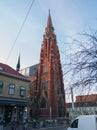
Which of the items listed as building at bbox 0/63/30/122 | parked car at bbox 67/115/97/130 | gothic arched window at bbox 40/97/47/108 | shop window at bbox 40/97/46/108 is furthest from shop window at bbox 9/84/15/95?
shop window at bbox 40/97/46/108

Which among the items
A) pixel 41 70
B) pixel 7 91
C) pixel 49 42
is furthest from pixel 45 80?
pixel 7 91

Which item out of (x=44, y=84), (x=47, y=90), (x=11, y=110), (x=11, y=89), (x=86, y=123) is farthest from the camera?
(x=44, y=84)

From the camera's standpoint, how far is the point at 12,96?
93.2 feet

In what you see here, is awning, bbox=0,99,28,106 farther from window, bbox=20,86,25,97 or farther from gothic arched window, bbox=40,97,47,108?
gothic arched window, bbox=40,97,47,108

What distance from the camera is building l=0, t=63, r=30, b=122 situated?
26.8 m

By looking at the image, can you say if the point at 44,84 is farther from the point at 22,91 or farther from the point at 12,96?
the point at 12,96

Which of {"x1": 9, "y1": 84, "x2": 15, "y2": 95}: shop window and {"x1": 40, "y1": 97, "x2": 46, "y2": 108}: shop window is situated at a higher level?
{"x1": 9, "y1": 84, "x2": 15, "y2": 95}: shop window

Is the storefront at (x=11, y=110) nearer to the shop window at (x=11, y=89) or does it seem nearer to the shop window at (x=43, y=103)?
the shop window at (x=11, y=89)

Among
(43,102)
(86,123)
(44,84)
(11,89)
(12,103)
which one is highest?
(44,84)

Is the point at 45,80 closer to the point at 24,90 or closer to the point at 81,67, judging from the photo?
the point at 24,90

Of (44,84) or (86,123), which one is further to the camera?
(44,84)

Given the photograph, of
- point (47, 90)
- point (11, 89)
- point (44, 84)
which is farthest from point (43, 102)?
point (11, 89)

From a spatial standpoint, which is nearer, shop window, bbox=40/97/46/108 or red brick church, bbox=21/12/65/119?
red brick church, bbox=21/12/65/119

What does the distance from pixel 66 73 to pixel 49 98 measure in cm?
4227
